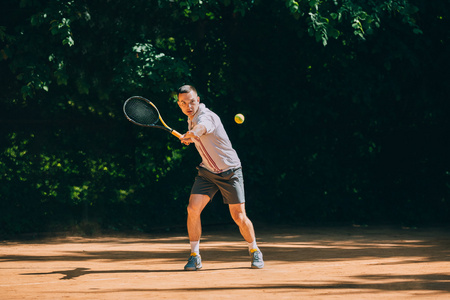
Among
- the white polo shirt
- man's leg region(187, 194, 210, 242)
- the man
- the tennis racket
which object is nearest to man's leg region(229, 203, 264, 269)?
the man

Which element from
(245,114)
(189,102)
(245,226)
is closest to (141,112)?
(189,102)

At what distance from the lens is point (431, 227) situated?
11609 millimetres

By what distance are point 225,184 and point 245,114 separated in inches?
194

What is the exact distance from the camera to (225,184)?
6.75 m

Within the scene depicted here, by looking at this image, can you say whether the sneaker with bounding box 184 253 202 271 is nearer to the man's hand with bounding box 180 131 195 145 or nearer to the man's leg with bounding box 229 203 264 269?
the man's leg with bounding box 229 203 264 269

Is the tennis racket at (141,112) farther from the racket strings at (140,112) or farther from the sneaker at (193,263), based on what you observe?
the sneaker at (193,263)

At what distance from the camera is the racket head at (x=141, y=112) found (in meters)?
7.52

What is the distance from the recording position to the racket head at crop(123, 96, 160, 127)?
7.52m

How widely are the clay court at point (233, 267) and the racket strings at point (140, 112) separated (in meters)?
1.53

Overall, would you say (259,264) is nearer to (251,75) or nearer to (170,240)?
(170,240)

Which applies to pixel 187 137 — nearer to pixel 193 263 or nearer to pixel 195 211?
pixel 195 211

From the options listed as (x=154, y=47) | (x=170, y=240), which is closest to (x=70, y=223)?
(x=170, y=240)

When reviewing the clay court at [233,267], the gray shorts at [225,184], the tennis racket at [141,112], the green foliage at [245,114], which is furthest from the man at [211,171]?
the green foliage at [245,114]

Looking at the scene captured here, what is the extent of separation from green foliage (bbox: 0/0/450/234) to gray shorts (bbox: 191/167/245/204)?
3337mm
